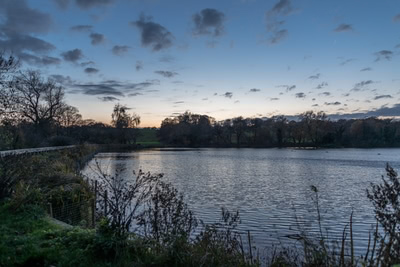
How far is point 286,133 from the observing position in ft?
346

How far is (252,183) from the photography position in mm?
22891

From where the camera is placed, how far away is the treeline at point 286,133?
92375 millimetres

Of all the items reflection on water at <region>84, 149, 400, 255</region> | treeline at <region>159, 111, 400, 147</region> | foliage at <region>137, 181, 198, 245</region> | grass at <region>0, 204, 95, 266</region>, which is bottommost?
reflection on water at <region>84, 149, 400, 255</region>

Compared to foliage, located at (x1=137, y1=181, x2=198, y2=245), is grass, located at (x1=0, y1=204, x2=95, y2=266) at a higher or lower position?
lower

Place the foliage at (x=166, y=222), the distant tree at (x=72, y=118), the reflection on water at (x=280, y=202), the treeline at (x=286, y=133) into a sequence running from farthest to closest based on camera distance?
the treeline at (x=286, y=133) → the distant tree at (x=72, y=118) → the reflection on water at (x=280, y=202) → the foliage at (x=166, y=222)

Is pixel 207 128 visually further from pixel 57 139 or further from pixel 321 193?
pixel 321 193

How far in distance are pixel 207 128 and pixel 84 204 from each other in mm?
99210

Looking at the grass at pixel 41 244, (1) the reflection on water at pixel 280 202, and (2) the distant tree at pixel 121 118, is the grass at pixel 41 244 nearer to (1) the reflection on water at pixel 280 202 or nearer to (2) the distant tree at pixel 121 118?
(1) the reflection on water at pixel 280 202

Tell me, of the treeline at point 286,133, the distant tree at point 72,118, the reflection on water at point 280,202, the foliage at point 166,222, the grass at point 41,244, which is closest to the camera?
the grass at point 41,244

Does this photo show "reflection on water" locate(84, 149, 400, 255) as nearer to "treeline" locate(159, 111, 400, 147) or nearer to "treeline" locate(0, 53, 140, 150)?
"treeline" locate(0, 53, 140, 150)

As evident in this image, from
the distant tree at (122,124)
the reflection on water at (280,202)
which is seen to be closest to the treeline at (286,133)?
the distant tree at (122,124)

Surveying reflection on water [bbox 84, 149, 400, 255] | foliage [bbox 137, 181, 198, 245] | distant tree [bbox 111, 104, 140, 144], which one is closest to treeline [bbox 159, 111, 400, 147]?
distant tree [bbox 111, 104, 140, 144]

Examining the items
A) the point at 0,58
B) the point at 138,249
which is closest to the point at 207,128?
the point at 0,58

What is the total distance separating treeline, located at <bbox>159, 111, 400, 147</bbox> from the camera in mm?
92375
